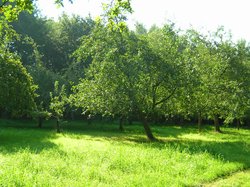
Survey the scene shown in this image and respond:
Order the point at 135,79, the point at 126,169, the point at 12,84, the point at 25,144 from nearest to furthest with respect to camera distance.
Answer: the point at 126,169, the point at 25,144, the point at 135,79, the point at 12,84

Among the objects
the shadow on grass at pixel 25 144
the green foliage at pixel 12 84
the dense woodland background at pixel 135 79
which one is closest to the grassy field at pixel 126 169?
the shadow on grass at pixel 25 144

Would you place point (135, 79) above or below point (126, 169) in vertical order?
above

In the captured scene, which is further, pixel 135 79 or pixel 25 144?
pixel 135 79

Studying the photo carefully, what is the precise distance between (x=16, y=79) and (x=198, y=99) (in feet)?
50.8

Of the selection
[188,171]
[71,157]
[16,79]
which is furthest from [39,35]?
[188,171]

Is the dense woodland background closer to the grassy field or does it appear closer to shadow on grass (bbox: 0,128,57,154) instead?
shadow on grass (bbox: 0,128,57,154)

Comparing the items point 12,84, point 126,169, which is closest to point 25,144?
point 12,84

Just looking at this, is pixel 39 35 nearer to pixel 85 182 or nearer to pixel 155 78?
pixel 155 78

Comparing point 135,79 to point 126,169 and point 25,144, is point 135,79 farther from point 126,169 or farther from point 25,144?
point 126,169

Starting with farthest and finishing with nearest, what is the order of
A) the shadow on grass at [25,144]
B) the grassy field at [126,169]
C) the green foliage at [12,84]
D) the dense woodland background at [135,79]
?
the green foliage at [12,84], the dense woodland background at [135,79], the shadow on grass at [25,144], the grassy field at [126,169]

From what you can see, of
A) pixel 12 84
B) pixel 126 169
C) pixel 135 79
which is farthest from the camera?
pixel 12 84

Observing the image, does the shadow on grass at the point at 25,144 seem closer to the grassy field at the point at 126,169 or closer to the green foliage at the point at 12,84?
the grassy field at the point at 126,169

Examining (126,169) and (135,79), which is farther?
(135,79)

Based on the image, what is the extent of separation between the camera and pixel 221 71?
34188mm
